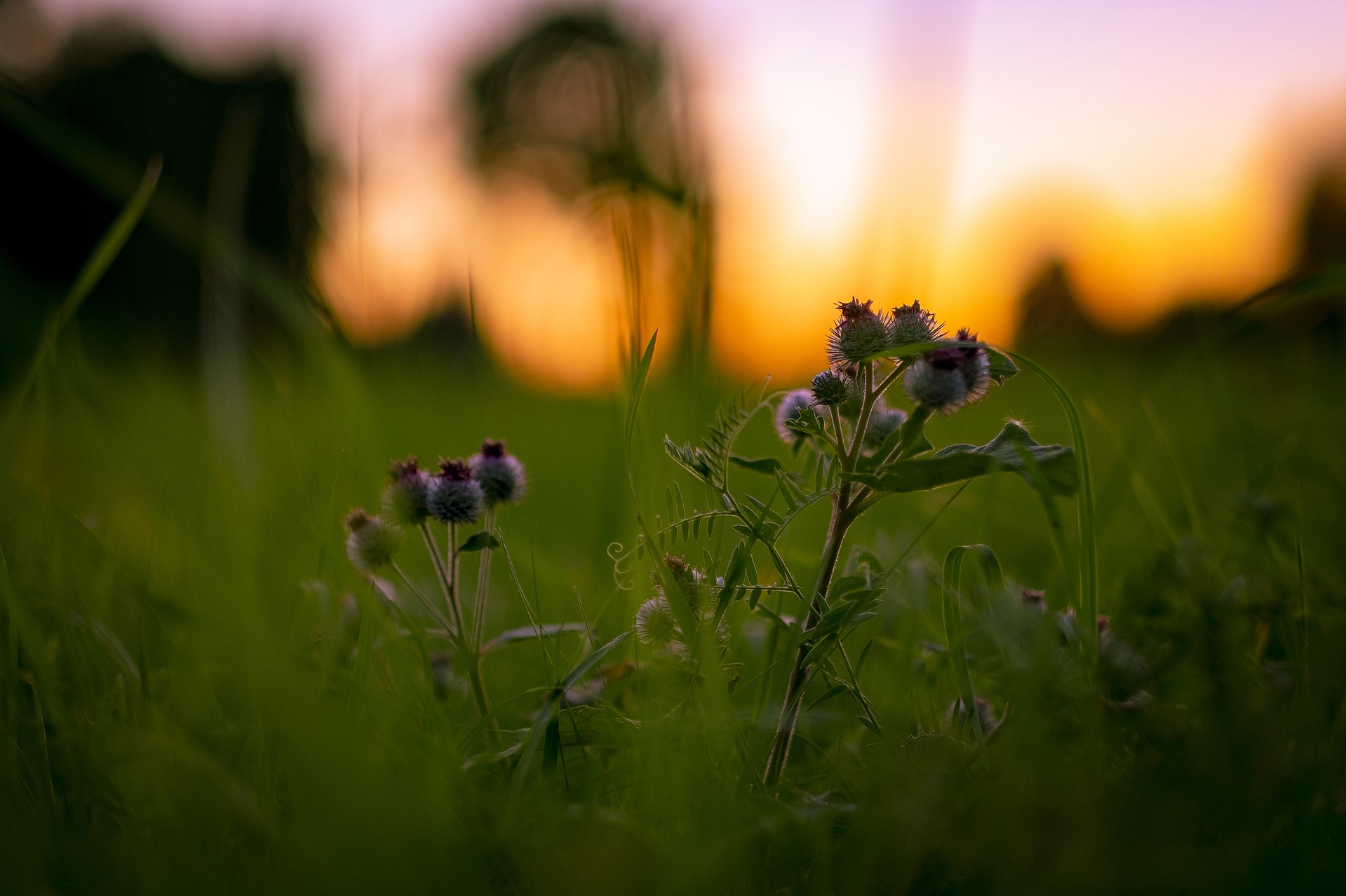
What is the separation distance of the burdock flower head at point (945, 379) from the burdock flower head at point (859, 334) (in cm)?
6

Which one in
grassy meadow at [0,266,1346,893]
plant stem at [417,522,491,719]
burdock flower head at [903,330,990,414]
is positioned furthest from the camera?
plant stem at [417,522,491,719]

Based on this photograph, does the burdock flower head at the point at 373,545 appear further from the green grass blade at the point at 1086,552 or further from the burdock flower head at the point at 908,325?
the green grass blade at the point at 1086,552

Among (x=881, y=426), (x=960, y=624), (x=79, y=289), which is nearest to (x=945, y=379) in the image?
(x=881, y=426)

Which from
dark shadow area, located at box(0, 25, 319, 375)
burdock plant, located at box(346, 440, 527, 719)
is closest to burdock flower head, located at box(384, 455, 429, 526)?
burdock plant, located at box(346, 440, 527, 719)

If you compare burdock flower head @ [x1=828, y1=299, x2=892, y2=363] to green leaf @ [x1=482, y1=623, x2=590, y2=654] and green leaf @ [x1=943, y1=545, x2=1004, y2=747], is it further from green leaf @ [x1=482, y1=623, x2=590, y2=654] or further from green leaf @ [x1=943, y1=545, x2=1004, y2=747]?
green leaf @ [x1=482, y1=623, x2=590, y2=654]

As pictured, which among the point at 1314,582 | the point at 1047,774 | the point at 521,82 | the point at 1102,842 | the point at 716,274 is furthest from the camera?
the point at 521,82

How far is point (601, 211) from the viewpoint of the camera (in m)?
1.26

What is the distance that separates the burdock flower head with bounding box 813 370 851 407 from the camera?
114 cm

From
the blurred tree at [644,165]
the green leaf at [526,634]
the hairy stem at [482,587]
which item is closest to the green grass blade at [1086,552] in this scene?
the blurred tree at [644,165]

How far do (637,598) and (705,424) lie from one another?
0.28 metres

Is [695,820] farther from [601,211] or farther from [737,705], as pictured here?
[601,211]

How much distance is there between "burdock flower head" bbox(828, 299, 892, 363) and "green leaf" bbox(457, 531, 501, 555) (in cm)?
55

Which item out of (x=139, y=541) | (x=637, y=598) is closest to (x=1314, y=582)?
(x=637, y=598)

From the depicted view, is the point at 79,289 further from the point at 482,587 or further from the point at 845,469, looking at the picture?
the point at 845,469
